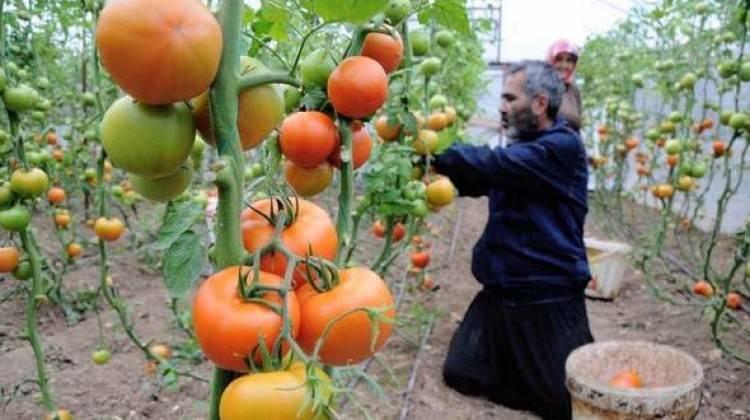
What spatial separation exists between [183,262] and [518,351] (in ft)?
7.33

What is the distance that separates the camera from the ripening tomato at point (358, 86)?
0.78 m

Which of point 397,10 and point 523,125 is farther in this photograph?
point 523,125

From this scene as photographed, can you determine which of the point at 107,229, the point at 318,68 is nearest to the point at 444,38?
the point at 107,229

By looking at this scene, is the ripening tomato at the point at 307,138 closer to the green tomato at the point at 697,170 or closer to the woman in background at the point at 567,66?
the woman in background at the point at 567,66

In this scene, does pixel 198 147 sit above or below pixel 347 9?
below

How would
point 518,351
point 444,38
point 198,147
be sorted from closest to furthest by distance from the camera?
point 198,147 → point 444,38 → point 518,351

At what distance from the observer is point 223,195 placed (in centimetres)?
58

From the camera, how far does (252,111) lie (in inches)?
24.8

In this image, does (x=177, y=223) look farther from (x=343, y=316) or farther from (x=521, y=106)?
(x=521, y=106)

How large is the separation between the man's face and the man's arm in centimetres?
10

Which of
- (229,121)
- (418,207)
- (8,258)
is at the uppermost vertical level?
(229,121)

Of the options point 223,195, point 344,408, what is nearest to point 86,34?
point 344,408

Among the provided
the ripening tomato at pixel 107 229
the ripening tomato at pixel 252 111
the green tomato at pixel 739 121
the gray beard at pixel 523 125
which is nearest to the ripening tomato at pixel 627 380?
the gray beard at pixel 523 125

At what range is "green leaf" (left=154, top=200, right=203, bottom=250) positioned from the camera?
642 millimetres
